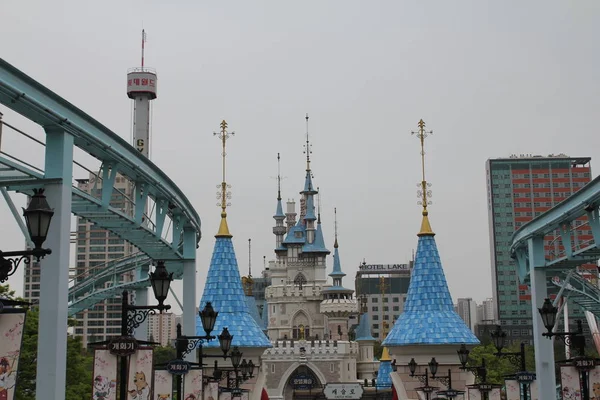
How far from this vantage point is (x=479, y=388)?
74.3ft

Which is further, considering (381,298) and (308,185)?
(381,298)

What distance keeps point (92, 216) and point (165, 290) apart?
6715mm

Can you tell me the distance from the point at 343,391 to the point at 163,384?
6356 cm

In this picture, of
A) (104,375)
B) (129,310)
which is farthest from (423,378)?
(129,310)

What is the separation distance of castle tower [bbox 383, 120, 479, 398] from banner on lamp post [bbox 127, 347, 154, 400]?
1542cm

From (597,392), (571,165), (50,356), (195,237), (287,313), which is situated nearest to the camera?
(50,356)

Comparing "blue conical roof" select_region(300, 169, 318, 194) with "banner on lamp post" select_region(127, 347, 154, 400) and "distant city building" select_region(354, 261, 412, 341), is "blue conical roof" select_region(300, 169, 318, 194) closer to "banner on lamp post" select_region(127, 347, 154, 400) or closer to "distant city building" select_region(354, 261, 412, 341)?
"distant city building" select_region(354, 261, 412, 341)

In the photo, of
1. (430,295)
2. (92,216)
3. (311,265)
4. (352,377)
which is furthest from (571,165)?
(92,216)

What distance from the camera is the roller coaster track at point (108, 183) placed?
43.2 feet

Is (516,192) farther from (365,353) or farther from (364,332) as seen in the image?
(365,353)

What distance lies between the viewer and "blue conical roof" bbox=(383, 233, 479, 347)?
27812 mm

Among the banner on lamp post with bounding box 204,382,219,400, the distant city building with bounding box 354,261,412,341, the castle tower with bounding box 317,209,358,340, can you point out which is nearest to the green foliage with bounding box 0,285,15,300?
the banner on lamp post with bounding box 204,382,219,400

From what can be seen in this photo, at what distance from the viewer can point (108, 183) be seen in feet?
55.0

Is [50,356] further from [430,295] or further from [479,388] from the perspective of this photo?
[430,295]
